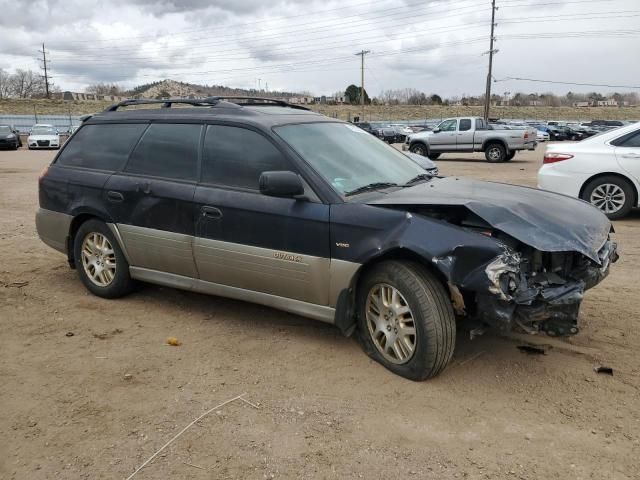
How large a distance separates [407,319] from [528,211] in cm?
102

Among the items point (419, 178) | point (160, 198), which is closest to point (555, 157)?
point (419, 178)

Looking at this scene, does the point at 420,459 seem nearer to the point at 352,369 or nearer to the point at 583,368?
the point at 352,369

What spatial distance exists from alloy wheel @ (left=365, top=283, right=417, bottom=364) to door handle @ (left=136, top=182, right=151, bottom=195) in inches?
83.4

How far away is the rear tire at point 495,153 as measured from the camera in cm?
2167

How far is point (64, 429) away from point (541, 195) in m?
3.42

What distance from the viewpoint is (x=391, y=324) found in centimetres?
358

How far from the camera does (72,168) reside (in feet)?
17.4

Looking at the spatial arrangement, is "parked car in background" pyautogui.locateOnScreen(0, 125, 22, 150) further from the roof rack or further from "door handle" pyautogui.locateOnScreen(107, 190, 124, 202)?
"door handle" pyautogui.locateOnScreen(107, 190, 124, 202)

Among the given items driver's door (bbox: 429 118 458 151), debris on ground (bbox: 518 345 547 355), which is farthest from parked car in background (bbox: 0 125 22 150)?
debris on ground (bbox: 518 345 547 355)

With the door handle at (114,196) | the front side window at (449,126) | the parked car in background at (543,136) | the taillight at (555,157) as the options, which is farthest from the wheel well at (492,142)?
the parked car in background at (543,136)

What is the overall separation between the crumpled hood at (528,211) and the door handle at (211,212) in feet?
3.89

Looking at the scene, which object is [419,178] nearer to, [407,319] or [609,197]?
[407,319]

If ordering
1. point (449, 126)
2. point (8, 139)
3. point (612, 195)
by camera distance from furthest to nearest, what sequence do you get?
1. point (8, 139)
2. point (449, 126)
3. point (612, 195)

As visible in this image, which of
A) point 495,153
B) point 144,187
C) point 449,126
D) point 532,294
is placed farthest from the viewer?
point 449,126
